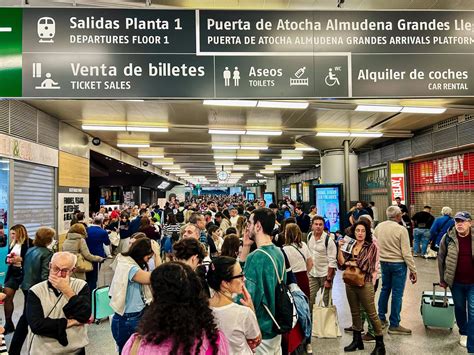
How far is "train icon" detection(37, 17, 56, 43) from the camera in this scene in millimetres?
4121

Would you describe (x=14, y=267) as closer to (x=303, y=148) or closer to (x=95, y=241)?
(x=95, y=241)

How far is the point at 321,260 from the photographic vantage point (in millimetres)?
5789

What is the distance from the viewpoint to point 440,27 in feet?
14.0

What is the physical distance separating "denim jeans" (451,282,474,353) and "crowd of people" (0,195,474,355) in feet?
0.04

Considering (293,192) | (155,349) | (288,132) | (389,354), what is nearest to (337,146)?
(288,132)

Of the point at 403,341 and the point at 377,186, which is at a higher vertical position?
the point at 377,186

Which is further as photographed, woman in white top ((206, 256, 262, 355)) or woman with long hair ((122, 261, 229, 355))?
woman in white top ((206, 256, 262, 355))

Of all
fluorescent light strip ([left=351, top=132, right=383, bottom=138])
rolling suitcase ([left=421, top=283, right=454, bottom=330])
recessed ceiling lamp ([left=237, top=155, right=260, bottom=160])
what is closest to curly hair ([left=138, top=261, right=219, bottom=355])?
rolling suitcase ([left=421, top=283, right=454, bottom=330])

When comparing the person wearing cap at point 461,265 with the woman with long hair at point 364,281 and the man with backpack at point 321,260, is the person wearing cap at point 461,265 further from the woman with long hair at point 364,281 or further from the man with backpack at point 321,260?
the man with backpack at point 321,260

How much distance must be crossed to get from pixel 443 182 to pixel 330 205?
11.1 feet

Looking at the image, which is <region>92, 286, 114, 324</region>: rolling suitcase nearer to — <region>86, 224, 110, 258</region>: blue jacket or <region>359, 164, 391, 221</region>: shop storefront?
<region>86, 224, 110, 258</region>: blue jacket

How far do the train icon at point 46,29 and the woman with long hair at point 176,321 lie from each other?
3.27m

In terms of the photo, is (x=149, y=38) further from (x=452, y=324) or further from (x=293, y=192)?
(x=293, y=192)

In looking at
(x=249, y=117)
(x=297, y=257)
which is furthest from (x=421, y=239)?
(x=297, y=257)
